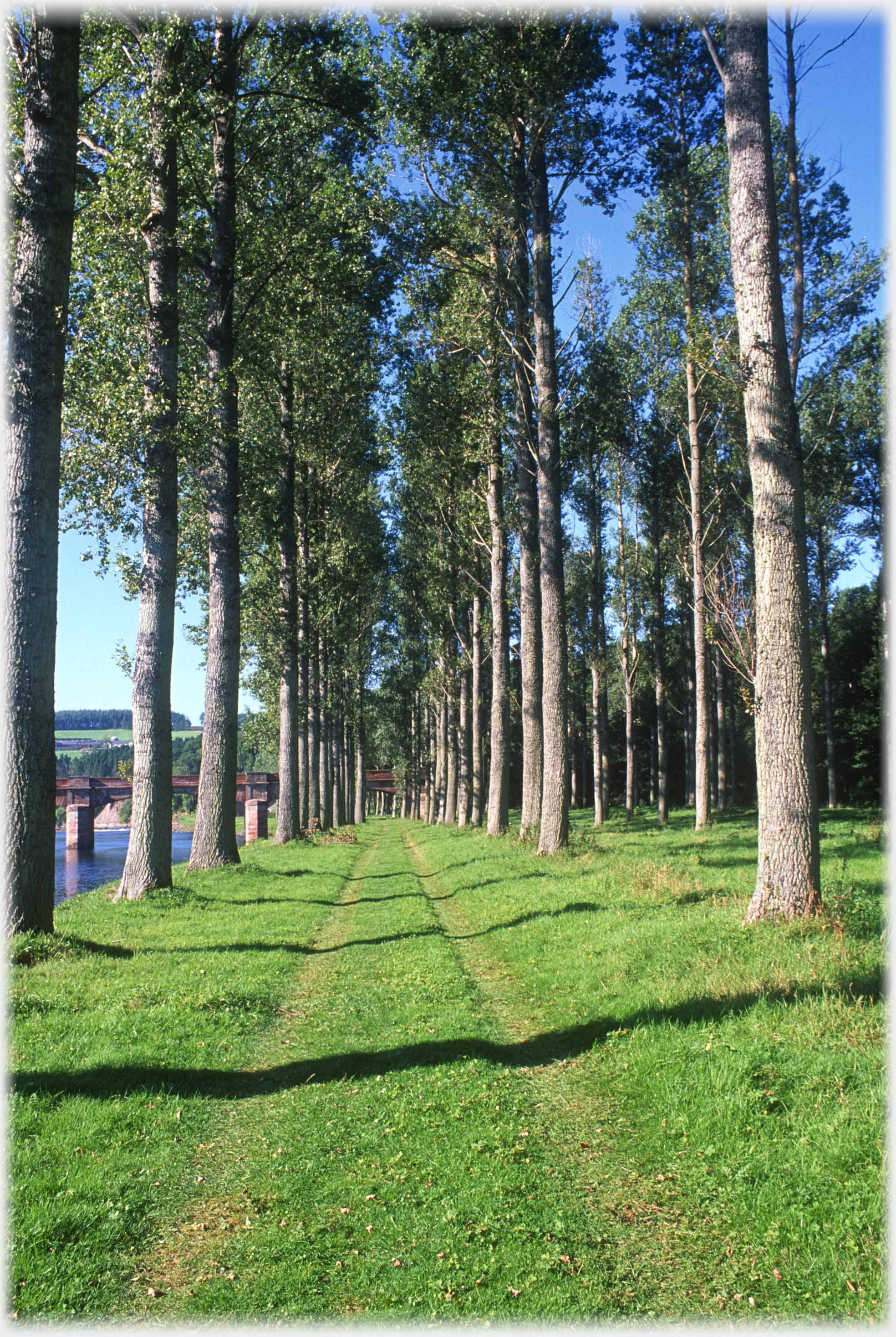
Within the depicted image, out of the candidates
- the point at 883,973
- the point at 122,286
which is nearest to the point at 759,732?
the point at 883,973

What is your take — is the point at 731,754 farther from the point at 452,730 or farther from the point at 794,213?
the point at 794,213

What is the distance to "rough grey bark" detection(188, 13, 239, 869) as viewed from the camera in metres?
17.8

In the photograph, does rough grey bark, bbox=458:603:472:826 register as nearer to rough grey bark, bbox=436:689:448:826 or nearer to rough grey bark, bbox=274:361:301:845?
rough grey bark, bbox=436:689:448:826

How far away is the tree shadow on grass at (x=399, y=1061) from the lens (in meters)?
6.13

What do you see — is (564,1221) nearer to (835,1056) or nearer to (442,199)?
(835,1056)

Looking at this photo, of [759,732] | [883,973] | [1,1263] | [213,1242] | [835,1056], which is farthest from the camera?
[759,732]

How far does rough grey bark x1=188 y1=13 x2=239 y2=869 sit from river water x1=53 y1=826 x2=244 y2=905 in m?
1.27

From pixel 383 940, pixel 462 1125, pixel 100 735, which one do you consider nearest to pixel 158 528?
pixel 383 940

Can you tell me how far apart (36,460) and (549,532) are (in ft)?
37.7

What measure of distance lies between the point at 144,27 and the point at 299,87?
4551 mm

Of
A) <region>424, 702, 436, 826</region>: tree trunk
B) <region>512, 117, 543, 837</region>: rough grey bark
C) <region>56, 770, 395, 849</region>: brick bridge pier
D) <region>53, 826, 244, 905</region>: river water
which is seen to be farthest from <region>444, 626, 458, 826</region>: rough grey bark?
<region>512, 117, 543, 837</region>: rough grey bark

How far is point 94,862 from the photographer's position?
43.4 metres

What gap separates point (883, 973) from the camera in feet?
22.9

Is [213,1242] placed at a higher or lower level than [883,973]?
lower
